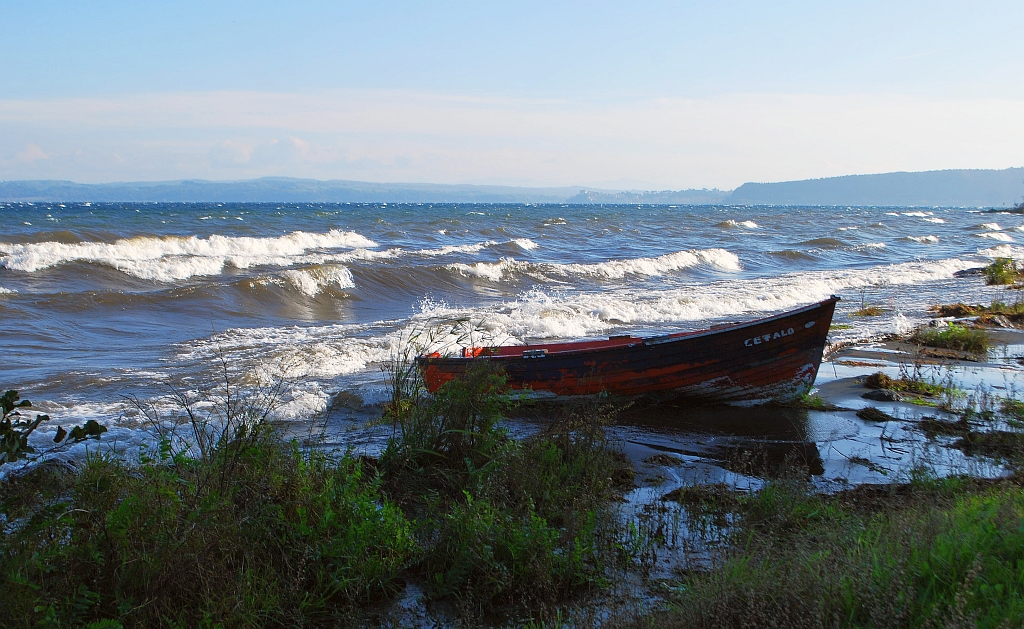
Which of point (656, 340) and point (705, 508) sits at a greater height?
point (656, 340)

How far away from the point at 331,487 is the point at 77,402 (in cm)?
557

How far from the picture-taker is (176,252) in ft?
95.1

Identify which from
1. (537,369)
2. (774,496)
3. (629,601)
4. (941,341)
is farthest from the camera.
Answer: (941,341)

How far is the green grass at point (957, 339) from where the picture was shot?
439 inches

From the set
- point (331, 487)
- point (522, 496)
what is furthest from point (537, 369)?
point (331, 487)

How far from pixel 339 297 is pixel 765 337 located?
13413 mm

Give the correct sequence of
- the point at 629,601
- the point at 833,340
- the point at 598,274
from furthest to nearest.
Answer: the point at 598,274, the point at 833,340, the point at 629,601

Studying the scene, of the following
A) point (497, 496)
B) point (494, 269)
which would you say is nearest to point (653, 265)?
point (494, 269)

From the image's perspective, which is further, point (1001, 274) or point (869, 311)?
point (1001, 274)

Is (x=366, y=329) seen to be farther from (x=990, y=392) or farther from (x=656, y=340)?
(x=990, y=392)

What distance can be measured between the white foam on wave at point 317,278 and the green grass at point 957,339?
549 inches

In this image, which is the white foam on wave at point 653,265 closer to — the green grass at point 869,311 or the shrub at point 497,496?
the green grass at point 869,311

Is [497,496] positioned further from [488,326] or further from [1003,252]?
[1003,252]

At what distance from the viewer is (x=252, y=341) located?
1291 cm
